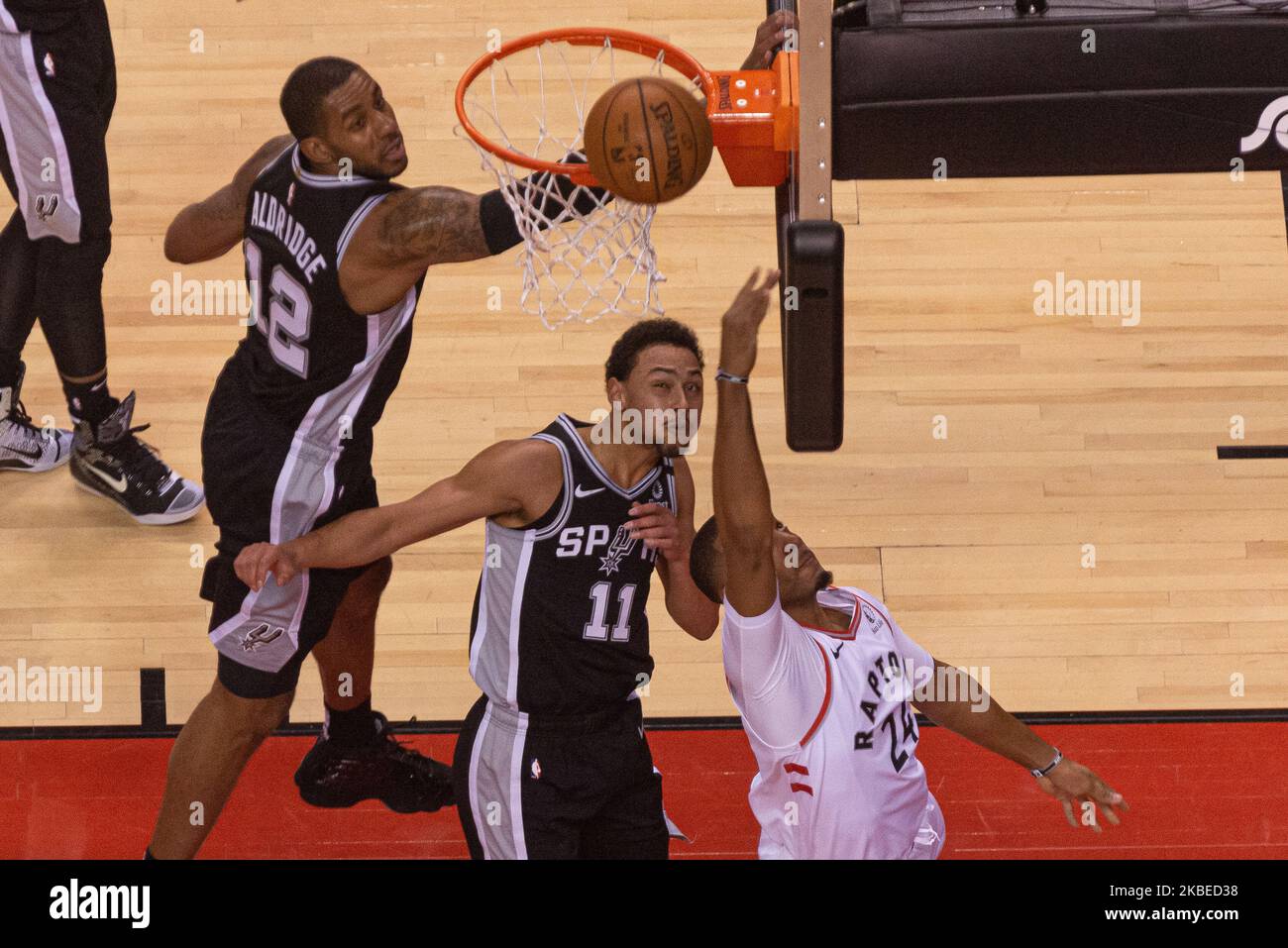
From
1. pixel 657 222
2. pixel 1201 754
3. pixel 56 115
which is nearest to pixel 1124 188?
pixel 657 222

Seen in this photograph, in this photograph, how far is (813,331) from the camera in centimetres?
364

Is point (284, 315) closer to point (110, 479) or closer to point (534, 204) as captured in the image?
point (534, 204)

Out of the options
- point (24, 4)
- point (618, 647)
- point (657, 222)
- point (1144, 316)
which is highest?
point (24, 4)

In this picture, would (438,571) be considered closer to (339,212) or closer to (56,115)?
(339,212)

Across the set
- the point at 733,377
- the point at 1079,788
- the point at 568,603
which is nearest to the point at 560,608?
the point at 568,603

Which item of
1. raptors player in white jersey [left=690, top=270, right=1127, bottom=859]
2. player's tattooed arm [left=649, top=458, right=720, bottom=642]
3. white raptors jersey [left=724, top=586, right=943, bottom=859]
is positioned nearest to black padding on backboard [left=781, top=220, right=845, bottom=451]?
raptors player in white jersey [left=690, top=270, right=1127, bottom=859]

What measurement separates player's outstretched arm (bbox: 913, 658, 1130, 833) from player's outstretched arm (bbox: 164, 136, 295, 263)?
7.52ft

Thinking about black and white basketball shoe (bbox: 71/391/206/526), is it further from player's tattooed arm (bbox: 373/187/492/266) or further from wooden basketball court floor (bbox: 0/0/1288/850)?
player's tattooed arm (bbox: 373/187/492/266)

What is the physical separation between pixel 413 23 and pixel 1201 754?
13.8ft

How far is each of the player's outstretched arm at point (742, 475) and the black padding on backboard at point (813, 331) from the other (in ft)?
0.28

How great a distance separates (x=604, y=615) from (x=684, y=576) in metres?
0.28

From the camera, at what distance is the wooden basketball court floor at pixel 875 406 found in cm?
525

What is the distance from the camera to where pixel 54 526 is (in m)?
5.56
